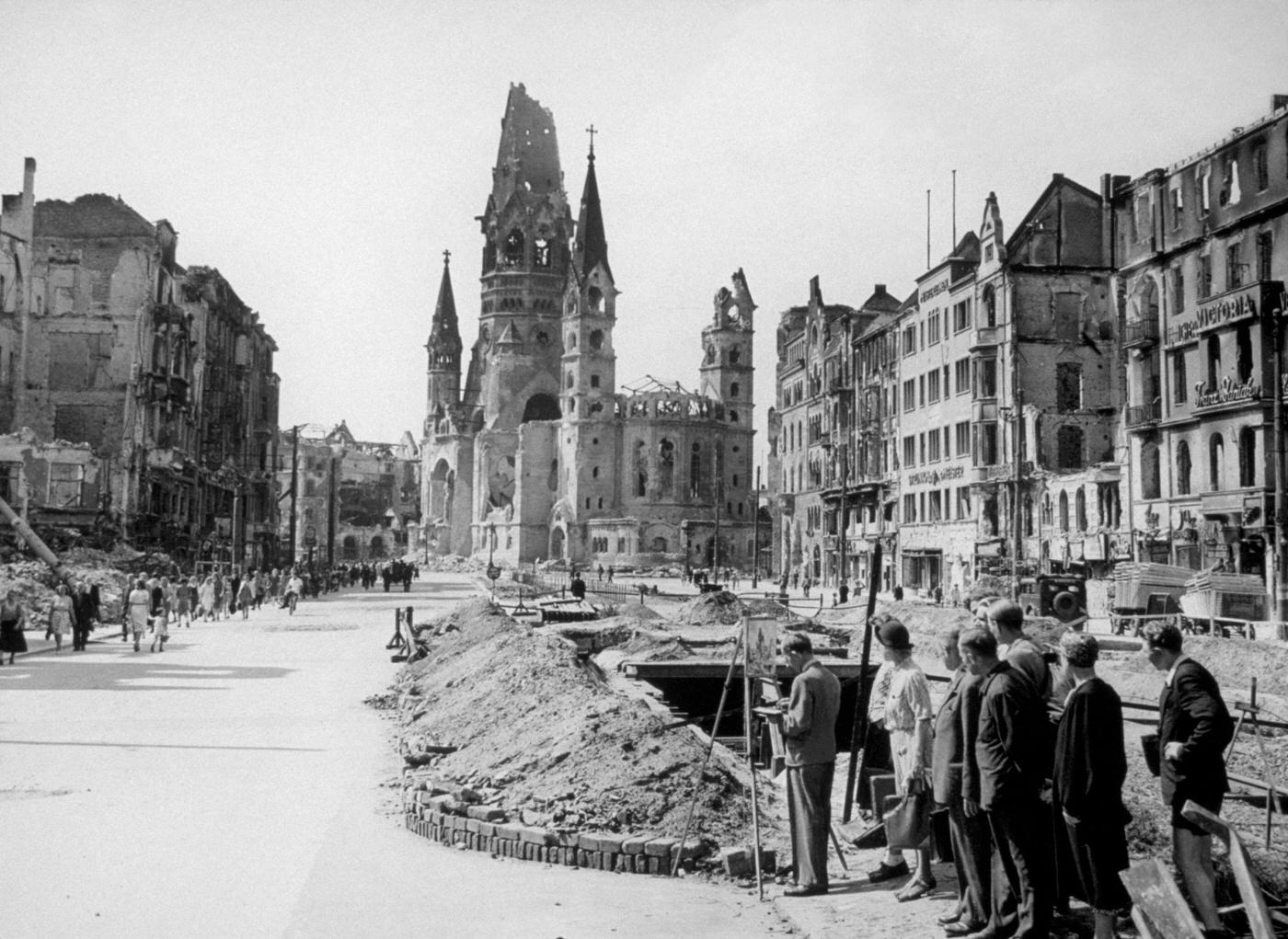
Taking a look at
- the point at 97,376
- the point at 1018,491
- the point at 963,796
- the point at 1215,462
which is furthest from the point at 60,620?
the point at 1018,491

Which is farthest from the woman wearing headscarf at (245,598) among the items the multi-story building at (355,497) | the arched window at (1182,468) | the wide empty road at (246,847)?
the multi-story building at (355,497)

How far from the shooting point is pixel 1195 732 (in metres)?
7.47

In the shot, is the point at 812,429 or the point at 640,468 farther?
the point at 640,468

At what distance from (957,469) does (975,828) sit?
1934 inches

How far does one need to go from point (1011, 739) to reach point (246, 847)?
678cm

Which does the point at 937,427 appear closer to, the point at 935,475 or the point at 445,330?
the point at 935,475

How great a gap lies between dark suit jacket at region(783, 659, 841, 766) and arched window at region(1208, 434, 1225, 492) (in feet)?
106

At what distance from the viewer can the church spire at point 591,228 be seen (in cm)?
13388

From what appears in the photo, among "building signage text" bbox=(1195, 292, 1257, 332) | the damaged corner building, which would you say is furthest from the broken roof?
"building signage text" bbox=(1195, 292, 1257, 332)

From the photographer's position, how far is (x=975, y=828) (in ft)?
27.2

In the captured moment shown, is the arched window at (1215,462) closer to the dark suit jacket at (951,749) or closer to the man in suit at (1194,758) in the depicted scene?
the dark suit jacket at (951,749)

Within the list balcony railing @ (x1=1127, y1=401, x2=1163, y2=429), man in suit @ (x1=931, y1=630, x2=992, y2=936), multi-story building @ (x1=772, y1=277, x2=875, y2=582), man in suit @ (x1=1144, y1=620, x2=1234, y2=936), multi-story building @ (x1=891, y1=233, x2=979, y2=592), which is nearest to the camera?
man in suit @ (x1=1144, y1=620, x2=1234, y2=936)

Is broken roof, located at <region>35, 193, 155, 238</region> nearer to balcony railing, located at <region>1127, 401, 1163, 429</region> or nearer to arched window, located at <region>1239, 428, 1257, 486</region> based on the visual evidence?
balcony railing, located at <region>1127, 401, 1163, 429</region>

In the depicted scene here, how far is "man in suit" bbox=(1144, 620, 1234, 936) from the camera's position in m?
7.46
